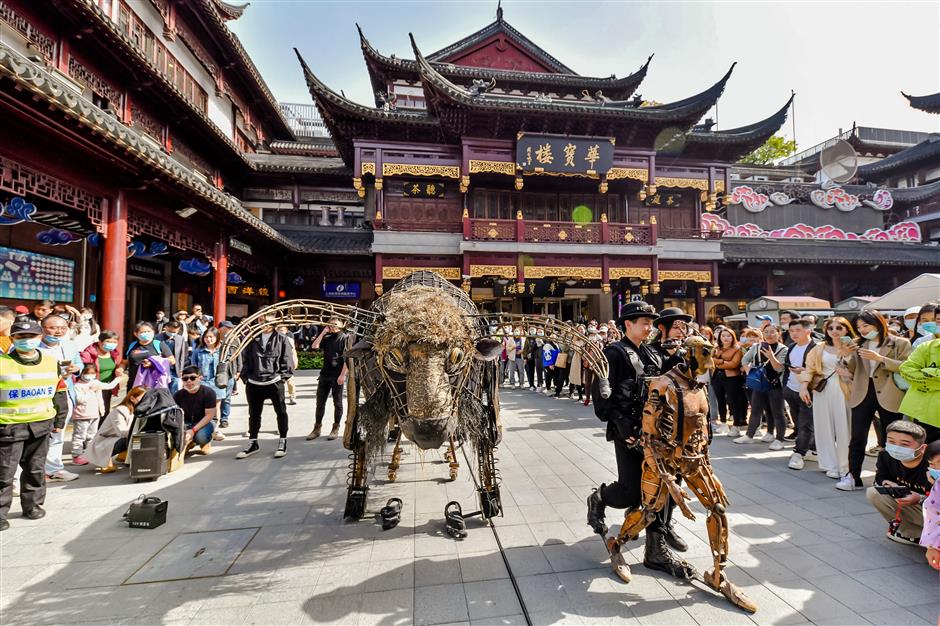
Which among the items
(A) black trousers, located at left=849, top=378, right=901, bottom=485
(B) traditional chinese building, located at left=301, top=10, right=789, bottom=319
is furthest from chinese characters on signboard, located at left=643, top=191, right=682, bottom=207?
(A) black trousers, located at left=849, top=378, right=901, bottom=485

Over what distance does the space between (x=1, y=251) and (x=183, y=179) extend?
4.16 m

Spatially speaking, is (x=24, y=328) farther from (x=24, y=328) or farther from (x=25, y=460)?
(x=25, y=460)

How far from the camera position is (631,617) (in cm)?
239

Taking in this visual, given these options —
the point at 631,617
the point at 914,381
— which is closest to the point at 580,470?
the point at 631,617

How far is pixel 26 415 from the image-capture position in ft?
11.9

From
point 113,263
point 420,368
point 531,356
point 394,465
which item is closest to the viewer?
point 420,368

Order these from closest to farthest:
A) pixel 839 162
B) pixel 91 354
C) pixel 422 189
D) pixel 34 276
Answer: pixel 91 354, pixel 34 276, pixel 422 189, pixel 839 162

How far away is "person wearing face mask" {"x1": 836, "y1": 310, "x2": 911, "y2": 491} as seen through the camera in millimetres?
4195

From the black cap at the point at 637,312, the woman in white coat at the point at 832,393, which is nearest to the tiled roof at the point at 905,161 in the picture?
the woman in white coat at the point at 832,393

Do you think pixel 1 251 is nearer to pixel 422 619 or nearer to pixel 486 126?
pixel 422 619

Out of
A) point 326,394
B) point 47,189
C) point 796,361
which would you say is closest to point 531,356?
point 326,394

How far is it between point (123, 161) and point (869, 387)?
35.4 ft

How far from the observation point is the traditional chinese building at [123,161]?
538 centimetres

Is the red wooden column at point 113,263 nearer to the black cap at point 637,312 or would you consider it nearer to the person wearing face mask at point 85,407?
the person wearing face mask at point 85,407
